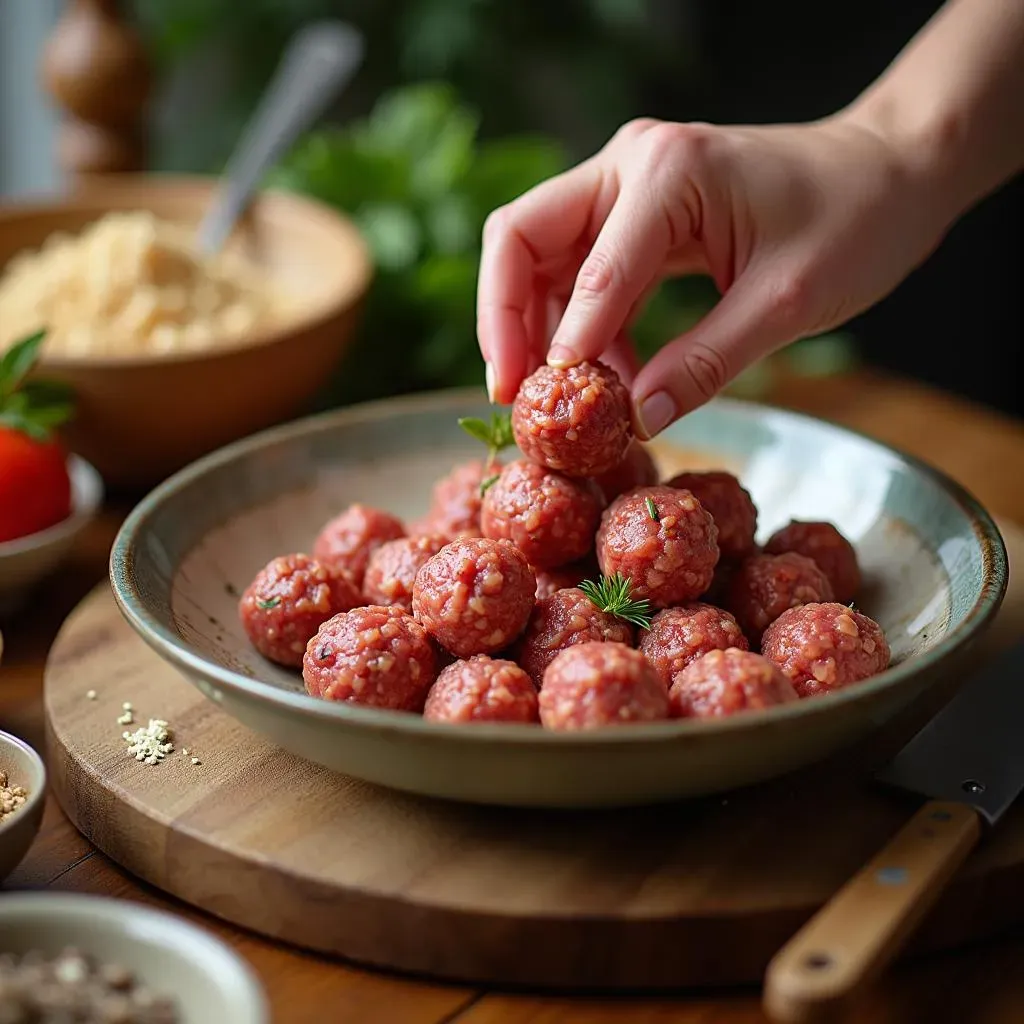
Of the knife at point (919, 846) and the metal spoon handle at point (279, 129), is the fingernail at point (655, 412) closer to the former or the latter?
the knife at point (919, 846)

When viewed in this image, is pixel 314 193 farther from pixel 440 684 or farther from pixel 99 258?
pixel 440 684

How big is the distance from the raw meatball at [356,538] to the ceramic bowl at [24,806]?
0.51 metres

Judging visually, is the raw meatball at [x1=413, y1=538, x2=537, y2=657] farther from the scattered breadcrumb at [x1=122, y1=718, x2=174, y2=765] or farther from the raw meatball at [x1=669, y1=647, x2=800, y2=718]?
the scattered breadcrumb at [x1=122, y1=718, x2=174, y2=765]

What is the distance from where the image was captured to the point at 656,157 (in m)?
1.84

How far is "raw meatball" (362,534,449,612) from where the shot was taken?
1.84 meters

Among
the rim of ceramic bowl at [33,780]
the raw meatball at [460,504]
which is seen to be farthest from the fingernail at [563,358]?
the rim of ceramic bowl at [33,780]

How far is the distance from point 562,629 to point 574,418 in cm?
27

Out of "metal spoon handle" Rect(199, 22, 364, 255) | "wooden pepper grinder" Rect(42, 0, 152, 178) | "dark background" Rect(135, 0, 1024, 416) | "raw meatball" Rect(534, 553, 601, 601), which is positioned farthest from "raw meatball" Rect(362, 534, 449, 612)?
"dark background" Rect(135, 0, 1024, 416)

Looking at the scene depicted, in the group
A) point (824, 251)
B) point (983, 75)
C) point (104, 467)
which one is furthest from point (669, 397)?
point (104, 467)

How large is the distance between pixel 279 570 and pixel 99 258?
44.8 inches

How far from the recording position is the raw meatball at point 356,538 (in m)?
1.96

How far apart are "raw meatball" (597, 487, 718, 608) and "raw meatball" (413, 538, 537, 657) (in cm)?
12

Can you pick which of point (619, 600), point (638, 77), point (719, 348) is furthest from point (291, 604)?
point (638, 77)

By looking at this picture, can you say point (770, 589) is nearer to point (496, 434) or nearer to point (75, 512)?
point (496, 434)
